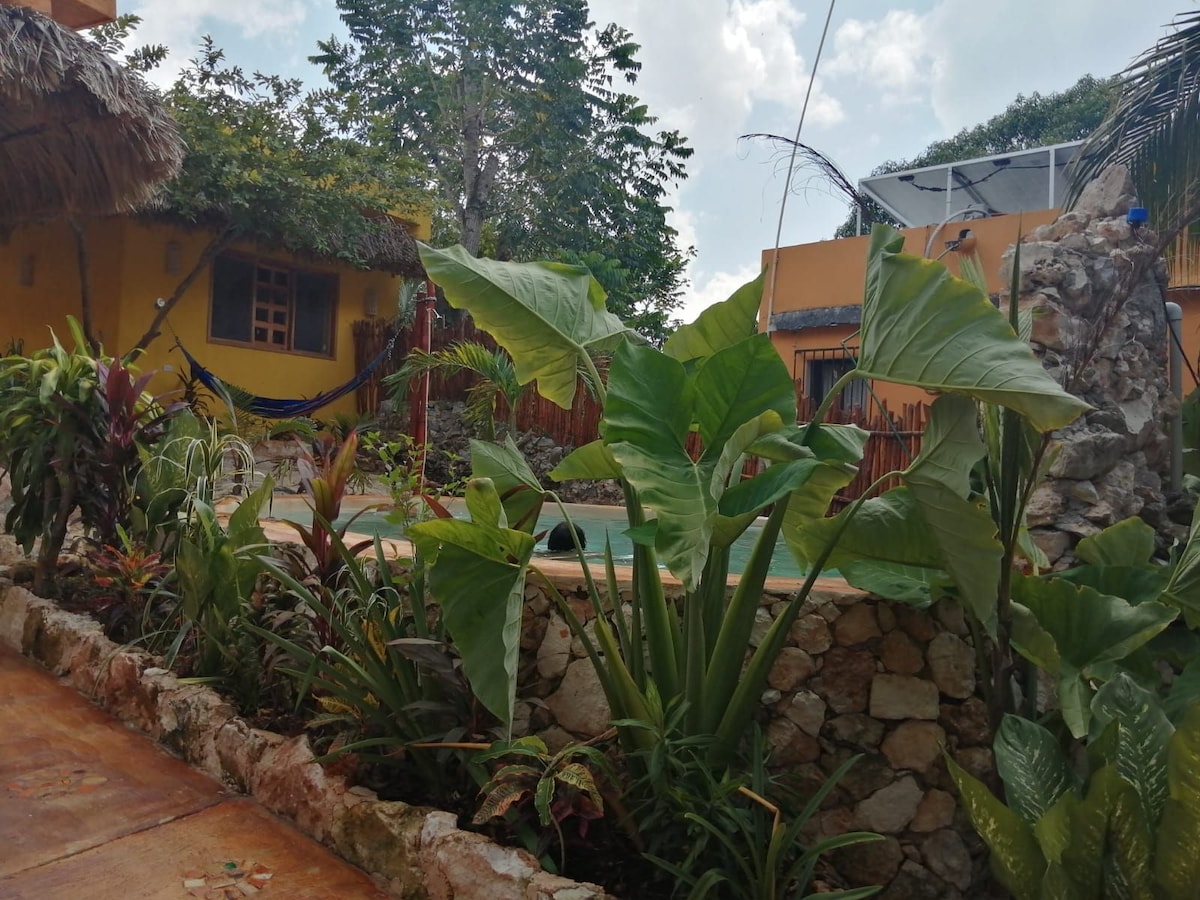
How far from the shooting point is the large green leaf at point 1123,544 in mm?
2402

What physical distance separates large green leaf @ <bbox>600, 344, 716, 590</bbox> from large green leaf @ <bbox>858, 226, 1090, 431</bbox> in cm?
41

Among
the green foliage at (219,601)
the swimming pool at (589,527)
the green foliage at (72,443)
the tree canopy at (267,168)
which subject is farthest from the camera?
the tree canopy at (267,168)

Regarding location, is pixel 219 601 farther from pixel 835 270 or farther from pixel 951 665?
pixel 835 270

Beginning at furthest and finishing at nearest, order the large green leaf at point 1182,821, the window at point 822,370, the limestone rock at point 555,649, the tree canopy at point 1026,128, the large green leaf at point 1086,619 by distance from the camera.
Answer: the tree canopy at point 1026,128 → the window at point 822,370 → the limestone rock at point 555,649 → the large green leaf at point 1086,619 → the large green leaf at point 1182,821

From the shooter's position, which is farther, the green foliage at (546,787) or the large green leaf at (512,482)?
the large green leaf at (512,482)

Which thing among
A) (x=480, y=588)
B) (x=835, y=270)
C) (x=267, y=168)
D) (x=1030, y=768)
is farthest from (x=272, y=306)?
(x=1030, y=768)

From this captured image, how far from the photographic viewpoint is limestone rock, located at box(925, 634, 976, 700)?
2.25 metres

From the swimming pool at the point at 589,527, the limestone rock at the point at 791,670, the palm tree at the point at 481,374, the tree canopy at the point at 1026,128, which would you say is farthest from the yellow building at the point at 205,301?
the tree canopy at the point at 1026,128

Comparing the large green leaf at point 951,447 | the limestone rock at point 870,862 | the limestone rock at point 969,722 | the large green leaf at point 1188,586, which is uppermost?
the large green leaf at point 951,447

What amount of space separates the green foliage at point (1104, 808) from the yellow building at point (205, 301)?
799cm

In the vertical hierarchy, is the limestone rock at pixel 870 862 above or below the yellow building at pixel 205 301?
below

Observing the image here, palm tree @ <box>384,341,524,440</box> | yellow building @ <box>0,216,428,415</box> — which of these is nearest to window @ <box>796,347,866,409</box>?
palm tree @ <box>384,341,524,440</box>

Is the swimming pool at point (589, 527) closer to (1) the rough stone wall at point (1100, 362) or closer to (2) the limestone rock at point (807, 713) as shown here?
(2) the limestone rock at point (807, 713)

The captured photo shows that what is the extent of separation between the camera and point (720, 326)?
220 cm
